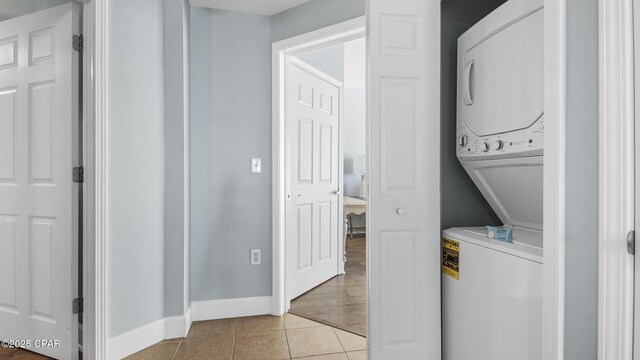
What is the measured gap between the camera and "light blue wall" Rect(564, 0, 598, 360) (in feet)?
3.26

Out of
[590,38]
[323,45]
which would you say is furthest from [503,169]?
[323,45]

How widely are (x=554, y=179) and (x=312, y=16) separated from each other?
2.03 meters

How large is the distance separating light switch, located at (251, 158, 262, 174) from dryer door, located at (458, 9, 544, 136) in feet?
5.09

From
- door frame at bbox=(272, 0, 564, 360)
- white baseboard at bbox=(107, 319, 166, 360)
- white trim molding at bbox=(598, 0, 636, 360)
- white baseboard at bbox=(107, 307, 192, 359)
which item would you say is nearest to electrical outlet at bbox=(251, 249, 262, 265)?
white baseboard at bbox=(107, 307, 192, 359)

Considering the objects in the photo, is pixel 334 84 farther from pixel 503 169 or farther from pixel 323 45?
pixel 503 169

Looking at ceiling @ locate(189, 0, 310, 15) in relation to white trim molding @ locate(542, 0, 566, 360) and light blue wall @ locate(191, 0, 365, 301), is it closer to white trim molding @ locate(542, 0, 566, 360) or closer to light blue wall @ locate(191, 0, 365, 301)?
light blue wall @ locate(191, 0, 365, 301)

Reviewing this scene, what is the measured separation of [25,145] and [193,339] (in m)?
1.51

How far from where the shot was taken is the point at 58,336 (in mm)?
1877

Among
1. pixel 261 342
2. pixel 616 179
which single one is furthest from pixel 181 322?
pixel 616 179

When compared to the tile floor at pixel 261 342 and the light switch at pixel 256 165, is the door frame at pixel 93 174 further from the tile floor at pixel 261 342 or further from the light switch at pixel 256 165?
the light switch at pixel 256 165

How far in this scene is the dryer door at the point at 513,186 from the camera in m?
1.28

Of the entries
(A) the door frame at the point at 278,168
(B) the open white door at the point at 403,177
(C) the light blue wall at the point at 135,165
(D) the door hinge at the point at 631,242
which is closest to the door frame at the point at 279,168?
(A) the door frame at the point at 278,168

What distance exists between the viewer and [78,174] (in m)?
1.85

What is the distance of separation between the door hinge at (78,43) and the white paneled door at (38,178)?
0.02m
